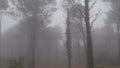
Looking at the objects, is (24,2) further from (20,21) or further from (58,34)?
(58,34)

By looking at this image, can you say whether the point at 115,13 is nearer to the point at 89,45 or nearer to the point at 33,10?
the point at 33,10

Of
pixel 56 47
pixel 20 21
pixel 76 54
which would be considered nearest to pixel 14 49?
pixel 56 47

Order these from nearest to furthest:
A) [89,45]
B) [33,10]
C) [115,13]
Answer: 1. [89,45]
2. [33,10]
3. [115,13]

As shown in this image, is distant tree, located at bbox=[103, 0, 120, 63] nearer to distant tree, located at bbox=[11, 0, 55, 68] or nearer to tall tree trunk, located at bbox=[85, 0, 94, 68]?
distant tree, located at bbox=[11, 0, 55, 68]

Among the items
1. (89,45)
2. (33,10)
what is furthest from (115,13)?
(89,45)

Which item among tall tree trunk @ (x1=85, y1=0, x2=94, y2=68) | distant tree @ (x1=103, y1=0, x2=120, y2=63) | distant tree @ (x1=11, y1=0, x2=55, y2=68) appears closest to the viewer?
tall tree trunk @ (x1=85, y1=0, x2=94, y2=68)

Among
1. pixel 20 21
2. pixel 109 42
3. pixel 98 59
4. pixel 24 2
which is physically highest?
pixel 24 2

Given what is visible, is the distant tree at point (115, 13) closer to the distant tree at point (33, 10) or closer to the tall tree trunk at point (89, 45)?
the distant tree at point (33, 10)

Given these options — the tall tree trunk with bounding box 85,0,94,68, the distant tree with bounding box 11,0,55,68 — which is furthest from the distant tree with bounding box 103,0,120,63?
the tall tree trunk with bounding box 85,0,94,68

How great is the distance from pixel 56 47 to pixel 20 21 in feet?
55.3

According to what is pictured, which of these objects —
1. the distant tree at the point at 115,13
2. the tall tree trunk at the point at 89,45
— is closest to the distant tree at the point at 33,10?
the distant tree at the point at 115,13

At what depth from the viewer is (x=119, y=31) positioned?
28.1m

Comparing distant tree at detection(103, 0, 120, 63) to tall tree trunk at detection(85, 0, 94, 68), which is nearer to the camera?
tall tree trunk at detection(85, 0, 94, 68)

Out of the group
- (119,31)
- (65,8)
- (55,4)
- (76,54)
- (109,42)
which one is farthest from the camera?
(76,54)
